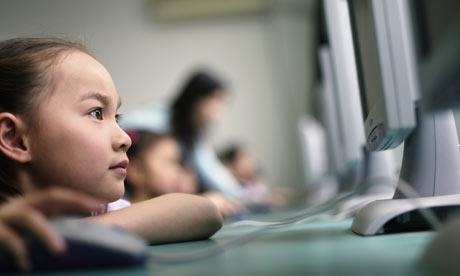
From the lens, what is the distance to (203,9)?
4.41m

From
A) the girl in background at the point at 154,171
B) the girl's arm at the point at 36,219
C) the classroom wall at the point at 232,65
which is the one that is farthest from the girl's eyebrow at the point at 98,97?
the classroom wall at the point at 232,65

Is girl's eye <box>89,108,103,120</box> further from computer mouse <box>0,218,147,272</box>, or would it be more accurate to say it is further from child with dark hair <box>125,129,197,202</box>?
child with dark hair <box>125,129,197,202</box>

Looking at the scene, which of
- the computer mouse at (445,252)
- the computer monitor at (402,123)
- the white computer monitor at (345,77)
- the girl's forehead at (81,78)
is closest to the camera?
the computer mouse at (445,252)

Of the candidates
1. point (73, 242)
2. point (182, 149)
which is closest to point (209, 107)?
point (182, 149)

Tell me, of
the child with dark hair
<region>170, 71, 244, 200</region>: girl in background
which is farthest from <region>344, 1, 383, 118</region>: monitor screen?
<region>170, 71, 244, 200</region>: girl in background

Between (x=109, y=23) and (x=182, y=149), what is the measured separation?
2.29 meters

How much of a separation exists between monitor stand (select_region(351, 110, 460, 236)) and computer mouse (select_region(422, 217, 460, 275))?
0.22m

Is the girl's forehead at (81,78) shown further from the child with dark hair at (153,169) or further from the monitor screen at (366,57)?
the child with dark hair at (153,169)

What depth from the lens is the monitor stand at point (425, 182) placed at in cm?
59

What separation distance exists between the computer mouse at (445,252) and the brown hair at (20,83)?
1.75 ft

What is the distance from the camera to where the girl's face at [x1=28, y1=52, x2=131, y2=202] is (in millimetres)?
677

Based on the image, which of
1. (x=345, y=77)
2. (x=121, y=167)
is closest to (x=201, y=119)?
(x=345, y=77)

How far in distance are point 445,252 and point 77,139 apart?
0.49 m

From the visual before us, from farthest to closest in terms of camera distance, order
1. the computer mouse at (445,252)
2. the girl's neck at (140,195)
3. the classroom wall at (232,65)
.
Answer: the classroom wall at (232,65) → the girl's neck at (140,195) → the computer mouse at (445,252)
